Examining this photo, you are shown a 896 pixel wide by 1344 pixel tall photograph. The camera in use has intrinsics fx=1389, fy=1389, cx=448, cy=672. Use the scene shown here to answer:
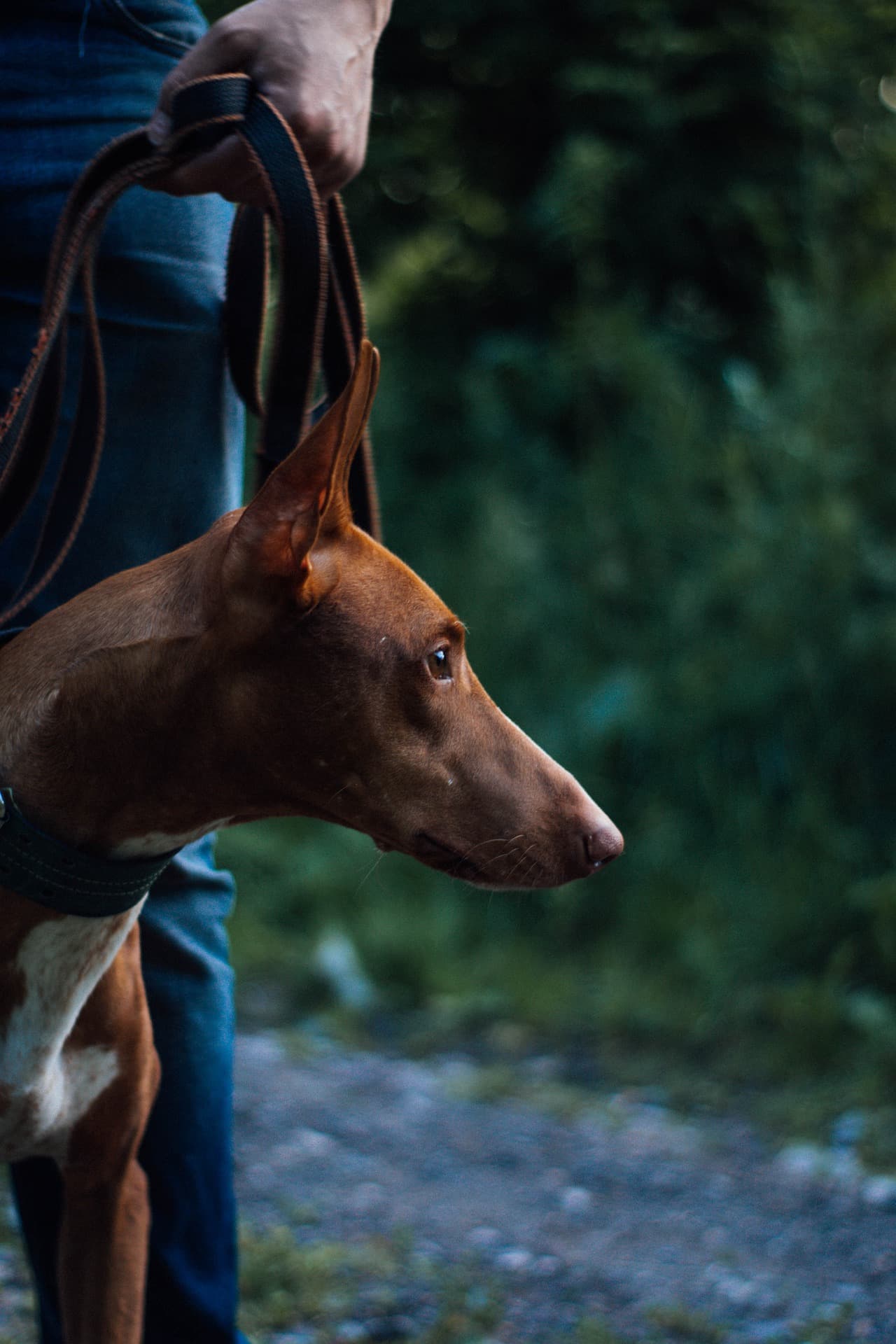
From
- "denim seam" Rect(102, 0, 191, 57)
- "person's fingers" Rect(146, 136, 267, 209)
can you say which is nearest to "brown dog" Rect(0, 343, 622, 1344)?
"person's fingers" Rect(146, 136, 267, 209)

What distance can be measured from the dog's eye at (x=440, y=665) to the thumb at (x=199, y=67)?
67cm

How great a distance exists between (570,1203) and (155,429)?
1.87 meters

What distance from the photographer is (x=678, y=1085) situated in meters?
3.28

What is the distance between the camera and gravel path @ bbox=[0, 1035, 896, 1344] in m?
2.43

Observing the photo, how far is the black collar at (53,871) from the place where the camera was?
4.68 feet

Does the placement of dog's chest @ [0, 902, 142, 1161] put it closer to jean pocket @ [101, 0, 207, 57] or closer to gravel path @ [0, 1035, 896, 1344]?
gravel path @ [0, 1035, 896, 1344]

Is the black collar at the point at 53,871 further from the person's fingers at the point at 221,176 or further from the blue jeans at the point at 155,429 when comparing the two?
the person's fingers at the point at 221,176

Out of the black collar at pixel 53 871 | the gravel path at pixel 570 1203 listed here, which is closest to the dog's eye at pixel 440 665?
the black collar at pixel 53 871

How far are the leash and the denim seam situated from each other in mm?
211

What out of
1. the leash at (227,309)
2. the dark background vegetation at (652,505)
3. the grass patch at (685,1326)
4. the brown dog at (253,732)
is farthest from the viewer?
the dark background vegetation at (652,505)

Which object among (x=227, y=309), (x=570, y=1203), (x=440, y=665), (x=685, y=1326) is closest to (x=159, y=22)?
(x=227, y=309)

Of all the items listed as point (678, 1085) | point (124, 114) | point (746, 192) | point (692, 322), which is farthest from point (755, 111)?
point (124, 114)

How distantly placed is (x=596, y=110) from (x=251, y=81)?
4.25 metres

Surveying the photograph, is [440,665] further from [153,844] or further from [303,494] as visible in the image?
[153,844]
